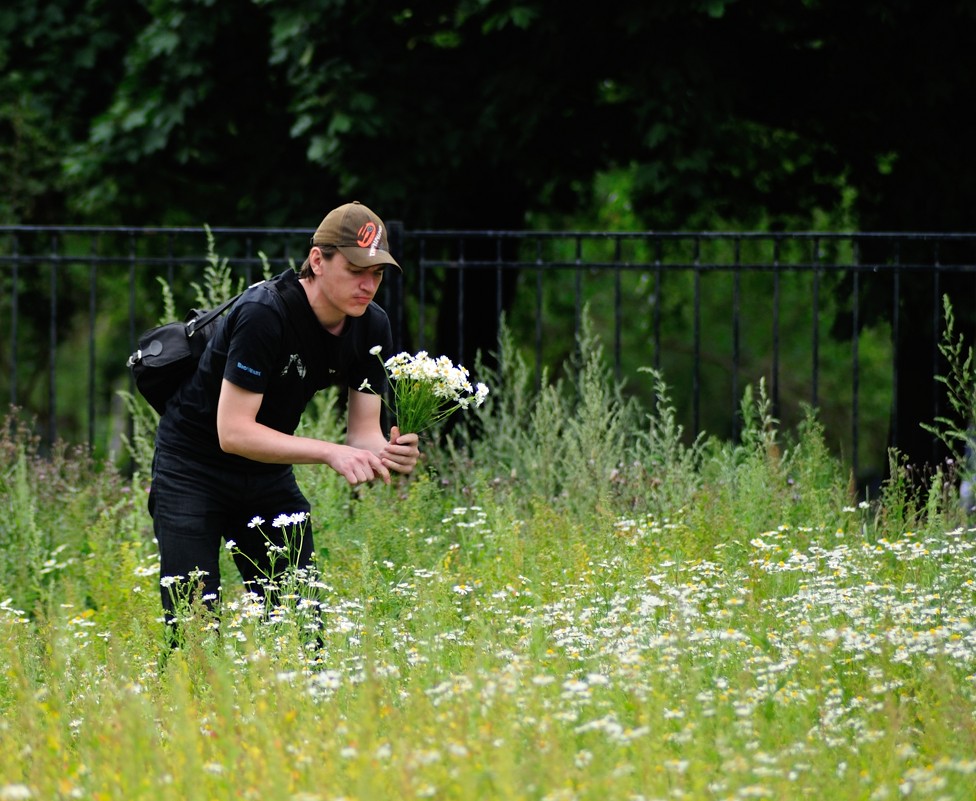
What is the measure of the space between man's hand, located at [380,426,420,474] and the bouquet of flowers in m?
0.15

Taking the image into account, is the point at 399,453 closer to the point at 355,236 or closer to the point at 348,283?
the point at 348,283

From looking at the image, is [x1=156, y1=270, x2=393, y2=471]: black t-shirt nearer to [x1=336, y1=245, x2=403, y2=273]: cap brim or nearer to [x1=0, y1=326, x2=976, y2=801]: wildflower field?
[x1=336, y1=245, x2=403, y2=273]: cap brim

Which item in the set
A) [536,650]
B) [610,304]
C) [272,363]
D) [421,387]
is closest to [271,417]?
[272,363]

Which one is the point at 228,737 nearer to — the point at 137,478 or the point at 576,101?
the point at 137,478

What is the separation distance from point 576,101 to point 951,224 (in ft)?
9.81

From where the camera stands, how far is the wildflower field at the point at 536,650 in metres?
3.01

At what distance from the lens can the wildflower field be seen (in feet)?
9.87

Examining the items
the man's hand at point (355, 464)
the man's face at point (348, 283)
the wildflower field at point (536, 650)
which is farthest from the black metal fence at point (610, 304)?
the man's hand at point (355, 464)

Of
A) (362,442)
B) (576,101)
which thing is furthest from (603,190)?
(362,442)

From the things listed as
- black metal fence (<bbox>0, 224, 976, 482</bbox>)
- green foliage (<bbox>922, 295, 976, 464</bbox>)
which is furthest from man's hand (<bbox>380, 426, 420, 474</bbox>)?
black metal fence (<bbox>0, 224, 976, 482</bbox>)

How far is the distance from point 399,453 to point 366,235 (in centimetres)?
74

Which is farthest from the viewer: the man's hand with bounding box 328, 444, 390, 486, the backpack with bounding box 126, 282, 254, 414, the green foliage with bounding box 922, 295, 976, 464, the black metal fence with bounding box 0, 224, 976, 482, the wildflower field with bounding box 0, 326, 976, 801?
the black metal fence with bounding box 0, 224, 976, 482

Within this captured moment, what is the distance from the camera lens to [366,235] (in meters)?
4.26

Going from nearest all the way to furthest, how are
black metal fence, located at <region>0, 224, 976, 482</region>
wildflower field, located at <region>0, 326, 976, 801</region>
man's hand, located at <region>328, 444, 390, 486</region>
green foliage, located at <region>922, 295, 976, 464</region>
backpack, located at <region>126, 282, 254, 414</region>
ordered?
wildflower field, located at <region>0, 326, 976, 801</region>, man's hand, located at <region>328, 444, 390, 486</region>, backpack, located at <region>126, 282, 254, 414</region>, green foliage, located at <region>922, 295, 976, 464</region>, black metal fence, located at <region>0, 224, 976, 482</region>
